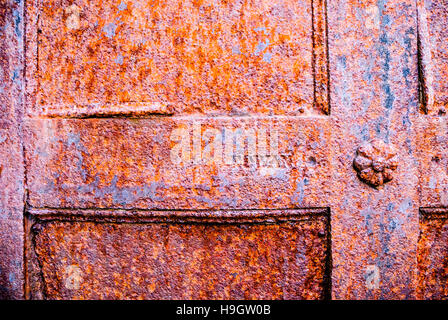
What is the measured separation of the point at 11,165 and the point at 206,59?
30.4 inches

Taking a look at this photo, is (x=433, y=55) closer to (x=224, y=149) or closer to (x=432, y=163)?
(x=432, y=163)

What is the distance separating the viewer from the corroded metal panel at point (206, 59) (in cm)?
90

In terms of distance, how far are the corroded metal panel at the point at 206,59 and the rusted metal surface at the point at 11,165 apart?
13 centimetres

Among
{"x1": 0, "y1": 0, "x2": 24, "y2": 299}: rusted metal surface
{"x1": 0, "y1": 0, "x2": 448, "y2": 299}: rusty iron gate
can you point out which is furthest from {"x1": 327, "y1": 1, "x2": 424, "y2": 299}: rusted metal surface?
{"x1": 0, "y1": 0, "x2": 24, "y2": 299}: rusted metal surface

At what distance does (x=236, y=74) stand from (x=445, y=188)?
0.81m

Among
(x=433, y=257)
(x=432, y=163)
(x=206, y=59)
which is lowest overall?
(x=433, y=257)

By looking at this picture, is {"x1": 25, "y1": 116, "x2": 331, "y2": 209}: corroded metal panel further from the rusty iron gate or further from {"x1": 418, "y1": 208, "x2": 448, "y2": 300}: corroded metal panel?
{"x1": 418, "y1": 208, "x2": 448, "y2": 300}: corroded metal panel

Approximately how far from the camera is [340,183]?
87 centimetres

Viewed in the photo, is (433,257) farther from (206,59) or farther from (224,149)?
(206,59)

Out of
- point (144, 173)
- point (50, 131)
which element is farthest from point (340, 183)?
point (50, 131)

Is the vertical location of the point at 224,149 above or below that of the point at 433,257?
above

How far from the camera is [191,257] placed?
911 millimetres

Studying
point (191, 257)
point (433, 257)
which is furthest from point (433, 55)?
point (191, 257)

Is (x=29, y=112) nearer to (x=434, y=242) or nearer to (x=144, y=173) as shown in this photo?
(x=144, y=173)
